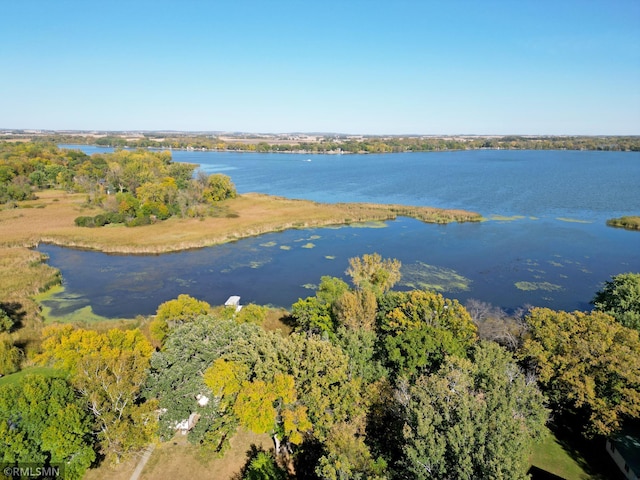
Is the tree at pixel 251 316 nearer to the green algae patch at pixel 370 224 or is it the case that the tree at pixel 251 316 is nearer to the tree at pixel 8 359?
the tree at pixel 8 359

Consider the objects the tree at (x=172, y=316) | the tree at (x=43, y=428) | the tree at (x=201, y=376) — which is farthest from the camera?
the tree at (x=172, y=316)

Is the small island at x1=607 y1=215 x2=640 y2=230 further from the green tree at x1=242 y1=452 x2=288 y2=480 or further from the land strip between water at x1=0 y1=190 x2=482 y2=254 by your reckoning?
the green tree at x1=242 y1=452 x2=288 y2=480

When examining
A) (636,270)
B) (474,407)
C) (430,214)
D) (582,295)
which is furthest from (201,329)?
(430,214)

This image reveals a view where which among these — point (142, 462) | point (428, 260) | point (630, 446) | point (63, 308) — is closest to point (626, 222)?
point (428, 260)

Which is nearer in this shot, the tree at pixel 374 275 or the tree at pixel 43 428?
the tree at pixel 43 428

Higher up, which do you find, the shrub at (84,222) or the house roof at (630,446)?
the shrub at (84,222)

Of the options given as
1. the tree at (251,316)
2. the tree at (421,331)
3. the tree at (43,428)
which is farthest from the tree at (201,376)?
the tree at (421,331)

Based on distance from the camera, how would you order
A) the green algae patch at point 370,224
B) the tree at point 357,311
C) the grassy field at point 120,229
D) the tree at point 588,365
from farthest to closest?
1. the green algae patch at point 370,224
2. the grassy field at point 120,229
3. the tree at point 357,311
4. the tree at point 588,365
